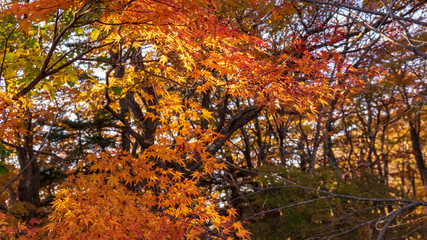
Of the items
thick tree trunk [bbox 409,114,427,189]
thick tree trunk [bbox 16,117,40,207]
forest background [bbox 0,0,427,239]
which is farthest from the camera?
thick tree trunk [bbox 409,114,427,189]

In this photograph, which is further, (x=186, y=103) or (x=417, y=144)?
(x=417, y=144)

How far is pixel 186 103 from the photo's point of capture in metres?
4.59

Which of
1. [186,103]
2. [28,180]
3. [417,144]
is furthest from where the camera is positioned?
[417,144]

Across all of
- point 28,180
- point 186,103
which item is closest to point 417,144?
point 186,103

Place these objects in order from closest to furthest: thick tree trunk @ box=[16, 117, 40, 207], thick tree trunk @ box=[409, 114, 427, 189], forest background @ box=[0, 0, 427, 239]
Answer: forest background @ box=[0, 0, 427, 239] < thick tree trunk @ box=[16, 117, 40, 207] < thick tree trunk @ box=[409, 114, 427, 189]

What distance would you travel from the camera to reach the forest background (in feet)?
10.3

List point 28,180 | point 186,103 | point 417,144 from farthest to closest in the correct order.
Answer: point 417,144
point 28,180
point 186,103

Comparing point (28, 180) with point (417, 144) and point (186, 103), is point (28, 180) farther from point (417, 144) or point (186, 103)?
point (417, 144)

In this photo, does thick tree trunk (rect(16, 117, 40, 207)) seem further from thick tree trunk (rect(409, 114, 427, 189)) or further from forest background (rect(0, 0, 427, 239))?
thick tree trunk (rect(409, 114, 427, 189))

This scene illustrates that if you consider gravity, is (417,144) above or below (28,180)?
below

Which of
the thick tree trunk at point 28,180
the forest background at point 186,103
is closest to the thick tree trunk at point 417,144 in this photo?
the forest background at point 186,103

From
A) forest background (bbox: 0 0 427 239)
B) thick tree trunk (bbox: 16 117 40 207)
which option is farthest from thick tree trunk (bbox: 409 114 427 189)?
thick tree trunk (bbox: 16 117 40 207)

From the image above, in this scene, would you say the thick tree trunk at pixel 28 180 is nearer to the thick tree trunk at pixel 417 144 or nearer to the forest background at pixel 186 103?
the forest background at pixel 186 103

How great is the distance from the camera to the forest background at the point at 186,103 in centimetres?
314
